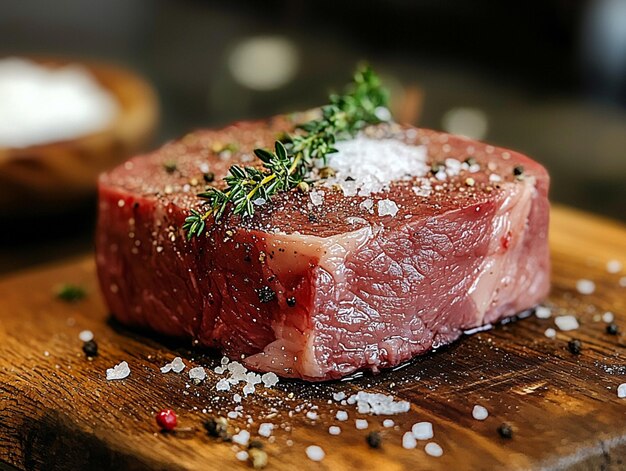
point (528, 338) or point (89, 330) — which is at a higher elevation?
point (528, 338)

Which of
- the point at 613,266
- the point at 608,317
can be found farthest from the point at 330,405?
the point at 613,266

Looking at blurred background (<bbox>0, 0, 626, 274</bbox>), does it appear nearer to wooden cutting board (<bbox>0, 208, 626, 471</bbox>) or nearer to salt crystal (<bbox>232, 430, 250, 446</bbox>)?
wooden cutting board (<bbox>0, 208, 626, 471</bbox>)

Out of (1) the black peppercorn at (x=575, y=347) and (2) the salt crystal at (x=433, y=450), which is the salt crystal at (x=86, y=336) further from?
(1) the black peppercorn at (x=575, y=347)

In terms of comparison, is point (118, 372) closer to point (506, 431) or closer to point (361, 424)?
point (361, 424)

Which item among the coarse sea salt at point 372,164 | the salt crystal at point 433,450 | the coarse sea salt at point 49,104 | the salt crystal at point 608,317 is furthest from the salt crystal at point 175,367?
the coarse sea salt at point 49,104

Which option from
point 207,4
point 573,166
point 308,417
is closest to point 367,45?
point 207,4

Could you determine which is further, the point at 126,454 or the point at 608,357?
the point at 608,357

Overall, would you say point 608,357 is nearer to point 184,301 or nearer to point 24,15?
point 184,301
